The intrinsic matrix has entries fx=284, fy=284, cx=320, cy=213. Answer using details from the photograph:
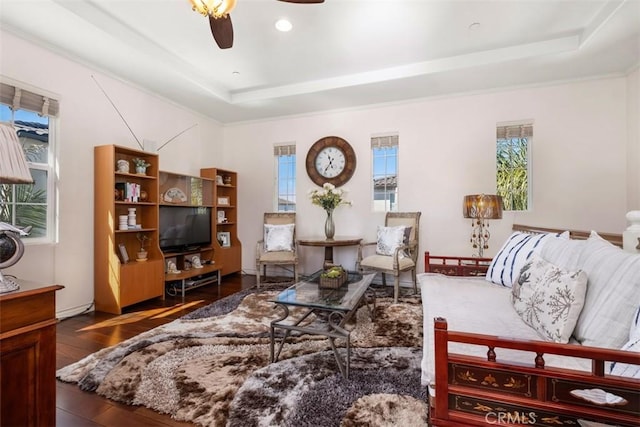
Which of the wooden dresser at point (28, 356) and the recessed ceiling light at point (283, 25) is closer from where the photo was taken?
the wooden dresser at point (28, 356)

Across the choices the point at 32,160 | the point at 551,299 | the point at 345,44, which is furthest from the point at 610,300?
the point at 32,160

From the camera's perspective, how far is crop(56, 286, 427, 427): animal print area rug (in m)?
1.49

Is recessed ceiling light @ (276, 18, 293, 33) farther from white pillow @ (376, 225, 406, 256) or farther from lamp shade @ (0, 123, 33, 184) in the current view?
white pillow @ (376, 225, 406, 256)

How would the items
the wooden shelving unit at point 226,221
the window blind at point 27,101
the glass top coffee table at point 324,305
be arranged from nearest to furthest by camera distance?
the glass top coffee table at point 324,305 < the window blind at point 27,101 < the wooden shelving unit at point 226,221

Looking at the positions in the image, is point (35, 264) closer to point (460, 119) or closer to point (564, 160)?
point (460, 119)

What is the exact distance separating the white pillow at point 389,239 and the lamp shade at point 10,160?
3.34 m

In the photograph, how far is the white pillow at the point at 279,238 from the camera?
421 cm

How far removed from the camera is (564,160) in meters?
3.50

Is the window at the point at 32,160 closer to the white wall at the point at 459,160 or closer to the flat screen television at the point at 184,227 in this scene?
the flat screen television at the point at 184,227

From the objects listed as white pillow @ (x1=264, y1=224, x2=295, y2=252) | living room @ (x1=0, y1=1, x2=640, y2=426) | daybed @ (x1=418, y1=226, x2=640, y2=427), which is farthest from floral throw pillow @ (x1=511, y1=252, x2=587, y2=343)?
white pillow @ (x1=264, y1=224, x2=295, y2=252)

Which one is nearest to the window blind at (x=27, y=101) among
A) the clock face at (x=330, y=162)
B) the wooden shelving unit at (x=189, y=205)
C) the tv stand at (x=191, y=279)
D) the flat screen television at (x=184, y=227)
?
the wooden shelving unit at (x=189, y=205)

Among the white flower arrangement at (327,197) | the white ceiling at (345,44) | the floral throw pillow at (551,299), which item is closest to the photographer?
the floral throw pillow at (551,299)

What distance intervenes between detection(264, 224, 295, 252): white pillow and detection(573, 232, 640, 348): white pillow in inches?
132

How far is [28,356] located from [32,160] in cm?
244
